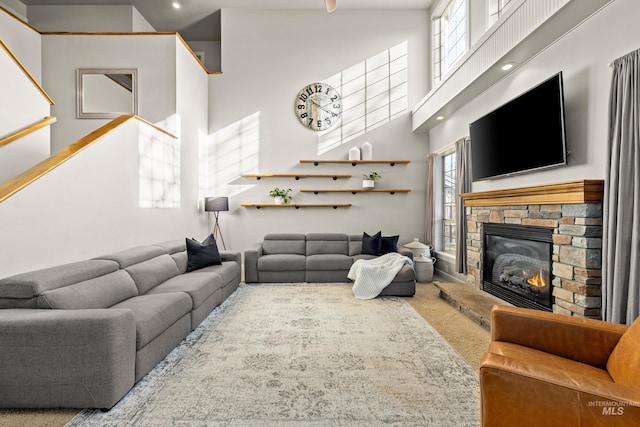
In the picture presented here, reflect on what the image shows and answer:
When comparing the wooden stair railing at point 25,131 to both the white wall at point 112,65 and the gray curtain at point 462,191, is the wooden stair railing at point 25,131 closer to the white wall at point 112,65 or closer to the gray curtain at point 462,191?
the white wall at point 112,65

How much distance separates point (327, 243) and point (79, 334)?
13.9 ft

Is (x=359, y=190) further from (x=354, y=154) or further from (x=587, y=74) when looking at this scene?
(x=587, y=74)

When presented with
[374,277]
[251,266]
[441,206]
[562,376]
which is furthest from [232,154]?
[562,376]

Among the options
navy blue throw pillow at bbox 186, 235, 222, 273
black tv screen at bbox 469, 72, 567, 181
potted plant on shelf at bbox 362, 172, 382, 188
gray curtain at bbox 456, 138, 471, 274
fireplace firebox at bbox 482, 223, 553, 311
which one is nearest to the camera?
black tv screen at bbox 469, 72, 567, 181

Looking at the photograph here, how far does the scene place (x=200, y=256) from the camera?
4.36 m

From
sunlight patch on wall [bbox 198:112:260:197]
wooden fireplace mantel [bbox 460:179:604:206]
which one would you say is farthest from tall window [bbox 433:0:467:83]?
sunlight patch on wall [bbox 198:112:260:197]

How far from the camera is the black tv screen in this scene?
288 centimetres

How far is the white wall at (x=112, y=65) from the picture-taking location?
5.10 metres

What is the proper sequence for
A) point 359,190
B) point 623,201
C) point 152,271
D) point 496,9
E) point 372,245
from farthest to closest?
point 359,190 < point 372,245 < point 496,9 < point 152,271 < point 623,201

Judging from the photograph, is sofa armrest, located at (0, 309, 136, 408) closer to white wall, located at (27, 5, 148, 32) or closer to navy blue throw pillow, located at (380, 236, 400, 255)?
navy blue throw pillow, located at (380, 236, 400, 255)

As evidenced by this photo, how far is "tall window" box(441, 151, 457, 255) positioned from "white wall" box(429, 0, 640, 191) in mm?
2340

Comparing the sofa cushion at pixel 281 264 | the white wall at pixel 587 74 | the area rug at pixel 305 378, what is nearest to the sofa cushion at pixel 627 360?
the area rug at pixel 305 378

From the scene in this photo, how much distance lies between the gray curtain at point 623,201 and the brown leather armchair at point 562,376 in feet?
2.23

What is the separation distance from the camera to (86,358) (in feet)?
6.34
